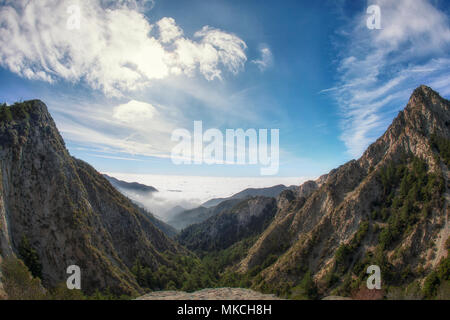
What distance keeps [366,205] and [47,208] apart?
80720mm

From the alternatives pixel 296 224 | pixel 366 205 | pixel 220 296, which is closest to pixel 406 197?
pixel 366 205

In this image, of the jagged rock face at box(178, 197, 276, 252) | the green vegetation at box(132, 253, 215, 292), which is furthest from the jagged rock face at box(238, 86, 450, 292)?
the jagged rock face at box(178, 197, 276, 252)

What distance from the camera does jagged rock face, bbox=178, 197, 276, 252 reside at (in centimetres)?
13625

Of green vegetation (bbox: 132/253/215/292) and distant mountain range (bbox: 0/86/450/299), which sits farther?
green vegetation (bbox: 132/253/215/292)

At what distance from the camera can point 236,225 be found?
144375 millimetres

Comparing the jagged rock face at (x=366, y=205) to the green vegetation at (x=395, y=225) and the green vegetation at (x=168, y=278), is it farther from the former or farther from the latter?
the green vegetation at (x=168, y=278)

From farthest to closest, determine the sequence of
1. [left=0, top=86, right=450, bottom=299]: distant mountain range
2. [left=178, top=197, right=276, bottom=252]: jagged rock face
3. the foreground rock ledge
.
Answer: [left=178, top=197, right=276, bottom=252]: jagged rock face < [left=0, top=86, right=450, bottom=299]: distant mountain range < the foreground rock ledge

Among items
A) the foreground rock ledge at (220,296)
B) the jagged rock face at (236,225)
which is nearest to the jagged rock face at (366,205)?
the foreground rock ledge at (220,296)

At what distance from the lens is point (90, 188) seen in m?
59.5

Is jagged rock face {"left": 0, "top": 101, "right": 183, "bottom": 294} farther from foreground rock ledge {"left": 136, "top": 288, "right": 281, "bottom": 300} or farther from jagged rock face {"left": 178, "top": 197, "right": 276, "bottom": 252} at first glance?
jagged rock face {"left": 178, "top": 197, "right": 276, "bottom": 252}

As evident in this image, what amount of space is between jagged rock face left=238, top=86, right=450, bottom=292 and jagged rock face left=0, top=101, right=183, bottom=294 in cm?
4710

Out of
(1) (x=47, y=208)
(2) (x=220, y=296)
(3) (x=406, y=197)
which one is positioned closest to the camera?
(2) (x=220, y=296)

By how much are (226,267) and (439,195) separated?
286ft

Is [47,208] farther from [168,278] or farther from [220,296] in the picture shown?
[168,278]
